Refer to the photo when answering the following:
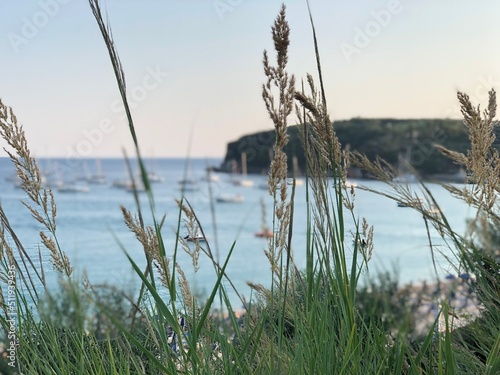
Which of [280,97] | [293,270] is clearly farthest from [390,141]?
[280,97]

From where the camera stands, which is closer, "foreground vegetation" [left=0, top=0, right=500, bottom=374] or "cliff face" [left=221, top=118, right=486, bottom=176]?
"foreground vegetation" [left=0, top=0, right=500, bottom=374]

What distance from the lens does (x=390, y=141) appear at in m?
32.6

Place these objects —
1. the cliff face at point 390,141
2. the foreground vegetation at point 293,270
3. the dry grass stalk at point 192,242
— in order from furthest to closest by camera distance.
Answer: the cliff face at point 390,141 → the dry grass stalk at point 192,242 → the foreground vegetation at point 293,270

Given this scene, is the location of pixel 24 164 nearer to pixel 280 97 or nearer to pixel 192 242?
pixel 192 242

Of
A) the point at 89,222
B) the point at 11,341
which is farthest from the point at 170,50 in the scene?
the point at 11,341

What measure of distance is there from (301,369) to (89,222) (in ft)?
135

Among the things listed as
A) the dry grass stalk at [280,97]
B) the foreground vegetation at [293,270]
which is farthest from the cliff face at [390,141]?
the dry grass stalk at [280,97]

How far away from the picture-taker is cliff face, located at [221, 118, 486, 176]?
29.2 meters

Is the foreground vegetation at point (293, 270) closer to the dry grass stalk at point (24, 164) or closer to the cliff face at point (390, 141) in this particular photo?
the dry grass stalk at point (24, 164)

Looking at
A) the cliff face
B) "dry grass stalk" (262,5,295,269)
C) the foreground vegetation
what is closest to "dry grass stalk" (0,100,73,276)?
the foreground vegetation

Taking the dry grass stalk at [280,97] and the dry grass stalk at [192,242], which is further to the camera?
the dry grass stalk at [192,242]

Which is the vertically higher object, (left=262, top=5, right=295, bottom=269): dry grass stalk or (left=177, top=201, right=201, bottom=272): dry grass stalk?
(left=262, top=5, right=295, bottom=269): dry grass stalk

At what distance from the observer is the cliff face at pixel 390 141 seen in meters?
29.2

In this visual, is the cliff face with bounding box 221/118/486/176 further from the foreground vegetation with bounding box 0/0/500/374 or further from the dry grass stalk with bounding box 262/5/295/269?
the dry grass stalk with bounding box 262/5/295/269
